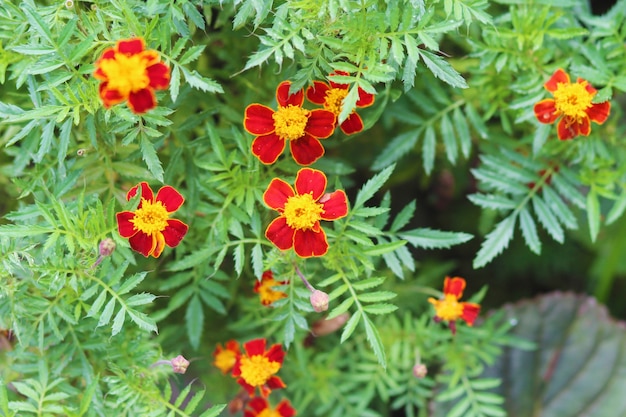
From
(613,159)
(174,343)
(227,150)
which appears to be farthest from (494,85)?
(174,343)

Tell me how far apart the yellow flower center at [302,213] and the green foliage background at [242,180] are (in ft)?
0.32

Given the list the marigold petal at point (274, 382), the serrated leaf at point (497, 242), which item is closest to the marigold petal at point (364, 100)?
the serrated leaf at point (497, 242)

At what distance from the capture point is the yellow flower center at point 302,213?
3.57 ft

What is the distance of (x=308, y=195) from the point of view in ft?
3.63

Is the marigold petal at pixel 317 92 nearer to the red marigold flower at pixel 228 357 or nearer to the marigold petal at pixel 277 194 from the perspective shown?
the marigold petal at pixel 277 194

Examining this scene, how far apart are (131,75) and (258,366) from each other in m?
0.63

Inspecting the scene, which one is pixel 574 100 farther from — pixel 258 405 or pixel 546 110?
pixel 258 405

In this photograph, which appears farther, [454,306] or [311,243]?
[454,306]

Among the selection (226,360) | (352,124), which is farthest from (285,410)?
(352,124)

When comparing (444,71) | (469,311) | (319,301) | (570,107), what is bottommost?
(469,311)

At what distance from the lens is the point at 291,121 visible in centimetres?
114

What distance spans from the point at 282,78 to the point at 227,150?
0.21 m

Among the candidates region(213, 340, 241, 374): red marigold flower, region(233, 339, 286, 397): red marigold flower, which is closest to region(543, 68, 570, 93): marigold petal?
region(233, 339, 286, 397): red marigold flower

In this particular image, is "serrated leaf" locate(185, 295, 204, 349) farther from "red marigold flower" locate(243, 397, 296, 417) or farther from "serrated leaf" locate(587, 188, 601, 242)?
"serrated leaf" locate(587, 188, 601, 242)
